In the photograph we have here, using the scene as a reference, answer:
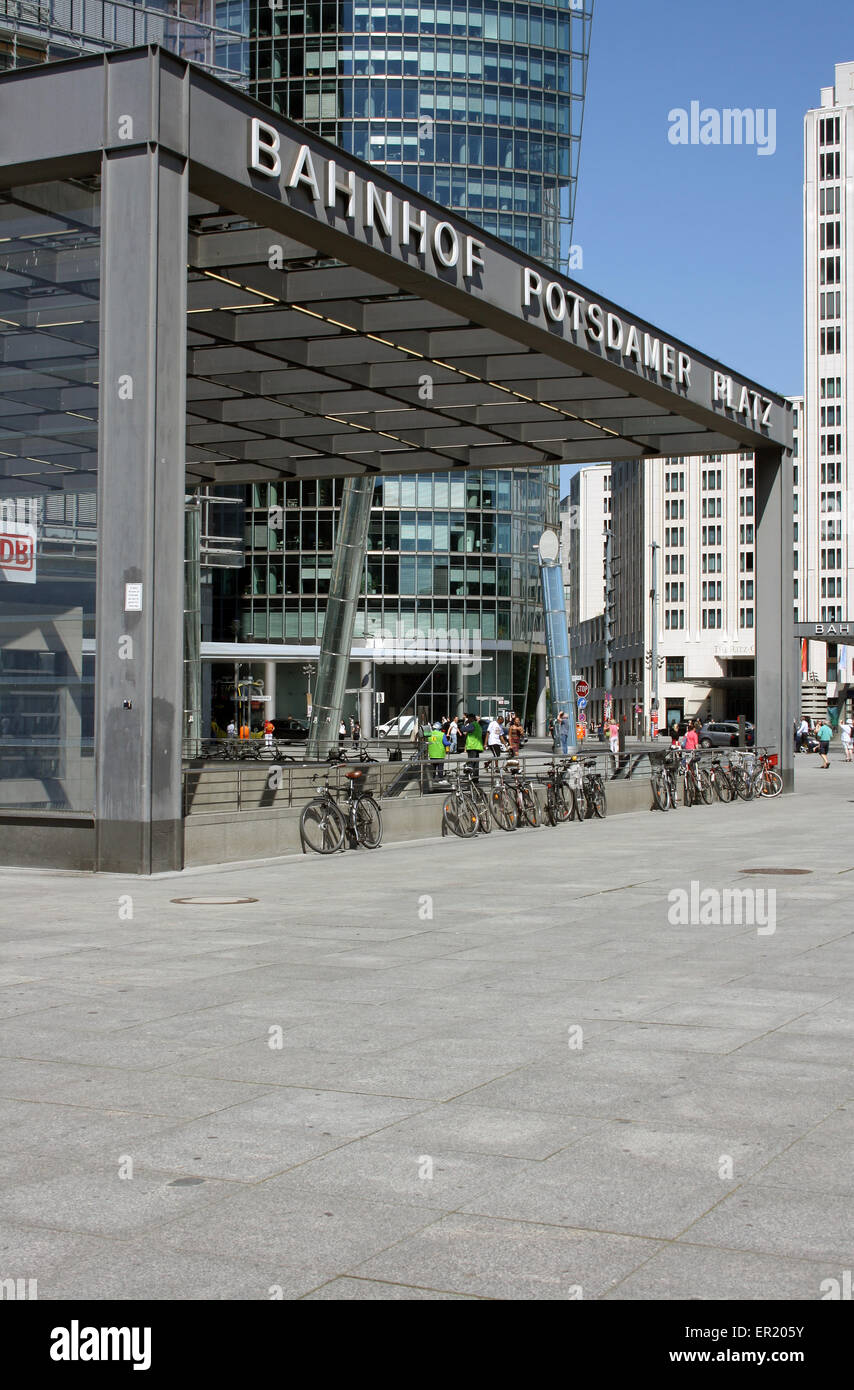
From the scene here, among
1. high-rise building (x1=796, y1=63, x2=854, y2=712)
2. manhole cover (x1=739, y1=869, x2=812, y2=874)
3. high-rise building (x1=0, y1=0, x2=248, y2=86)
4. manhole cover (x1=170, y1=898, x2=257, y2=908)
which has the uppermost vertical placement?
high-rise building (x1=796, y1=63, x2=854, y2=712)

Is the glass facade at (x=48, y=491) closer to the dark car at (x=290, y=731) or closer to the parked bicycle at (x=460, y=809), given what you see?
the parked bicycle at (x=460, y=809)

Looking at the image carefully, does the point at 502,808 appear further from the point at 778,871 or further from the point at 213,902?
the point at 213,902

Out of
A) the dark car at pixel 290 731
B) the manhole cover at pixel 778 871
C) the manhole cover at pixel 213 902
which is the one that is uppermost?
the dark car at pixel 290 731

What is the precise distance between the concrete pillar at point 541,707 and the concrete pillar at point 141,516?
8156 cm

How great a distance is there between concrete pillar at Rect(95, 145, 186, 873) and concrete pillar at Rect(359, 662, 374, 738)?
55.1m

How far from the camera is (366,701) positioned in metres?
73.4

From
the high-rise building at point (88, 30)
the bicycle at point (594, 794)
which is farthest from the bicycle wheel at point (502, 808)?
the high-rise building at point (88, 30)

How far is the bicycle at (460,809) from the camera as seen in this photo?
2142 centimetres

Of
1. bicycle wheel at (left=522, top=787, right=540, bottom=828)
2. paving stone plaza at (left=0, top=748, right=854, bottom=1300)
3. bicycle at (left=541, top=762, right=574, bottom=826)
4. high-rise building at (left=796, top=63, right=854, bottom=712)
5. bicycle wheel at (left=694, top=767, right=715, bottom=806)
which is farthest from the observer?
high-rise building at (left=796, top=63, right=854, bottom=712)

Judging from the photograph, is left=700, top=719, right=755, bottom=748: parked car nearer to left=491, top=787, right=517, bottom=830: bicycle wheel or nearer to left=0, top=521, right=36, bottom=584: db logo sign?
left=491, top=787, right=517, bottom=830: bicycle wheel

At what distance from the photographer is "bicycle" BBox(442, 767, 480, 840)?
21.4 meters

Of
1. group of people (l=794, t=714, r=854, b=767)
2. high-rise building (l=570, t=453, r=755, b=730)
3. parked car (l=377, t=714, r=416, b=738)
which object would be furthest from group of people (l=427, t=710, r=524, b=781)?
high-rise building (l=570, t=453, r=755, b=730)

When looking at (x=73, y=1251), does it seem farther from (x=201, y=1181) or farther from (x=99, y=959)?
(x=99, y=959)

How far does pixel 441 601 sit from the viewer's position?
9181 centimetres
